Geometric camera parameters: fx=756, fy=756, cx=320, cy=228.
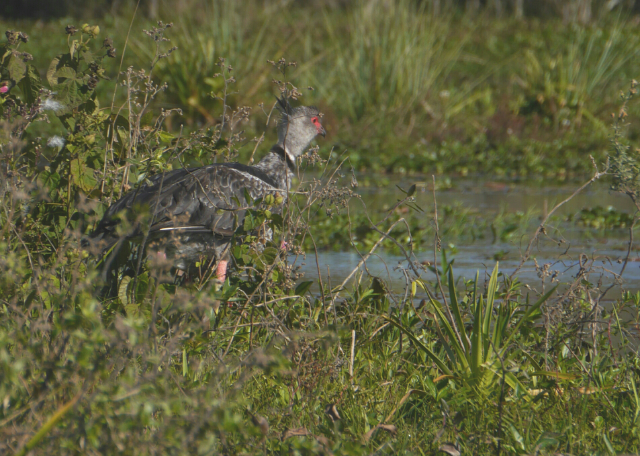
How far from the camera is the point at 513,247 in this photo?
5434mm

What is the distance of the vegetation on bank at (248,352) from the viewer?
1774 mm

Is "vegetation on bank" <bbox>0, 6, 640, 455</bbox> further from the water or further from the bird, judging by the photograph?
the water

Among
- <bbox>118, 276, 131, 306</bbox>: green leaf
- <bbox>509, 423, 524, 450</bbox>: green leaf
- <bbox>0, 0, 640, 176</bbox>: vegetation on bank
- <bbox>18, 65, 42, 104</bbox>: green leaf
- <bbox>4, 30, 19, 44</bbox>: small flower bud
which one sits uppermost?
<bbox>4, 30, 19, 44</bbox>: small flower bud

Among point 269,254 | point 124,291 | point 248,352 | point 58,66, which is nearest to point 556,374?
point 248,352

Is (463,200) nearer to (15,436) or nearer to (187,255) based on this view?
(187,255)

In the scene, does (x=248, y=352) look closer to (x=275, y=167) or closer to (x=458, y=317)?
(x=458, y=317)

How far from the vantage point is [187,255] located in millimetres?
4051

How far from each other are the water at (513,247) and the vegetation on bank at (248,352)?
0.26 meters

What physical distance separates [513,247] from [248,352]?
3254mm

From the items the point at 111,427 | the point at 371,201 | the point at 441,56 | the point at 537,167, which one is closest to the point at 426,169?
the point at 537,167

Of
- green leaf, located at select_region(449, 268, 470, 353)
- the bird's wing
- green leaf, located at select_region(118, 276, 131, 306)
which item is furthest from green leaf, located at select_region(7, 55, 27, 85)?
green leaf, located at select_region(449, 268, 470, 353)

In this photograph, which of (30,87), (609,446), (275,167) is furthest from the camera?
(275,167)

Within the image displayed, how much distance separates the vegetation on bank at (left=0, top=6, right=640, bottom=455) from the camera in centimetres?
177

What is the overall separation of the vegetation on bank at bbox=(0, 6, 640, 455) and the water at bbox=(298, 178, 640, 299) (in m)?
0.26
